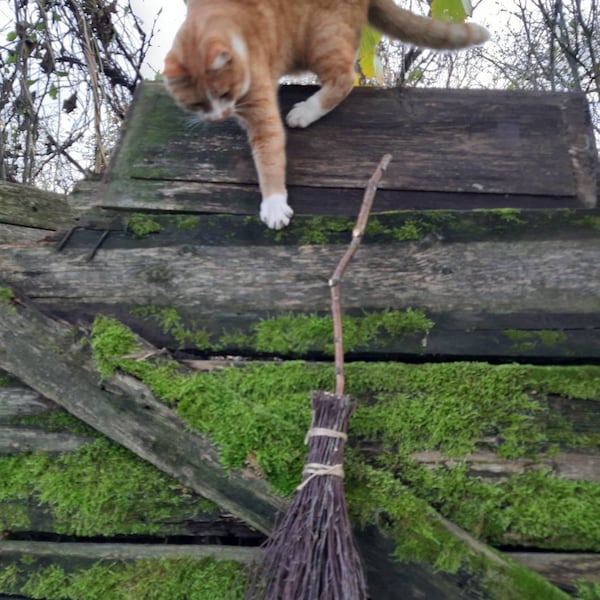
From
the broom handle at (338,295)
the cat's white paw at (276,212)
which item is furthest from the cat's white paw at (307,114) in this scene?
the broom handle at (338,295)

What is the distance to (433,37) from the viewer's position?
2447 millimetres

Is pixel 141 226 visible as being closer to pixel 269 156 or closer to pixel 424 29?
pixel 269 156

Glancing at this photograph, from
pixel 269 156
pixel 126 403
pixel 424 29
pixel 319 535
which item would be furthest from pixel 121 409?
pixel 424 29

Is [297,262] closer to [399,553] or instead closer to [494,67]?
[399,553]

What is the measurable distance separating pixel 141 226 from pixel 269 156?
0.45 m

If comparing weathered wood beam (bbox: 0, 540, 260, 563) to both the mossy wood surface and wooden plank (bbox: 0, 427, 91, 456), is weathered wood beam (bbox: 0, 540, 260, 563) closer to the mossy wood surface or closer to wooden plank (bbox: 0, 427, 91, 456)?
the mossy wood surface

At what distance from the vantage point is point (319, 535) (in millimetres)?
1204

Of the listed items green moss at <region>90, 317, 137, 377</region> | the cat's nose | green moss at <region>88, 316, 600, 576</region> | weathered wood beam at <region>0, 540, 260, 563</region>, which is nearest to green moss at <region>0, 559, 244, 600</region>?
weathered wood beam at <region>0, 540, 260, 563</region>

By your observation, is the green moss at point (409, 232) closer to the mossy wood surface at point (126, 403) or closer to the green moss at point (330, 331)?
the green moss at point (330, 331)

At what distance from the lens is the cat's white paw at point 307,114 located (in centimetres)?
203

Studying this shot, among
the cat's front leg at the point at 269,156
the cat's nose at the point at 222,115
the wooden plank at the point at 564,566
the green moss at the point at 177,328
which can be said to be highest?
the cat's nose at the point at 222,115

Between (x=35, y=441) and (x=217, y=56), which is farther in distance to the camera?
(x=217, y=56)

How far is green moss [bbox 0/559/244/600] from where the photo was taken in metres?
1.43

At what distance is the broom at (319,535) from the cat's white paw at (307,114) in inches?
37.7
